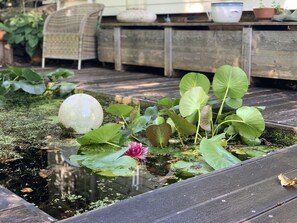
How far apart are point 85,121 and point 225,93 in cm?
78

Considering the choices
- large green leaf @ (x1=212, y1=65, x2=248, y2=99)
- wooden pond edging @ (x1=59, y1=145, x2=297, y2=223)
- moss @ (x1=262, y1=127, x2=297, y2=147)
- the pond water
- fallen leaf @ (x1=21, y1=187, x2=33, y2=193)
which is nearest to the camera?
wooden pond edging @ (x1=59, y1=145, x2=297, y2=223)

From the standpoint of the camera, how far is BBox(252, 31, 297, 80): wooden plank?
340 cm

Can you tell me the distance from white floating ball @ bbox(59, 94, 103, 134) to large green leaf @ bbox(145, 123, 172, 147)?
0.44 metres

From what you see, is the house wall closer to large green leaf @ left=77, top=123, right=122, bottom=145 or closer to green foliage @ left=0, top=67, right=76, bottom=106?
green foliage @ left=0, top=67, right=76, bottom=106

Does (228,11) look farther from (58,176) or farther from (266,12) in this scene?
(58,176)

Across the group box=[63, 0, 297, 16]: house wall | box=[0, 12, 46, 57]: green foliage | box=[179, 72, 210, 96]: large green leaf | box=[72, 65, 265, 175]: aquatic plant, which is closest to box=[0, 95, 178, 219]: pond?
box=[72, 65, 265, 175]: aquatic plant

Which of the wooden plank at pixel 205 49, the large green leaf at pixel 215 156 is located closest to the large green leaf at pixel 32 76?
the wooden plank at pixel 205 49

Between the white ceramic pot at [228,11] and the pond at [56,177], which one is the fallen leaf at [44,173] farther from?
the white ceramic pot at [228,11]

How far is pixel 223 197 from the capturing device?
127cm

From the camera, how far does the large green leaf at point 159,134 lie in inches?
82.4

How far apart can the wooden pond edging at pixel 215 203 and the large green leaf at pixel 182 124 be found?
2.09 ft

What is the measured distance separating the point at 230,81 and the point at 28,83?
1.75 meters

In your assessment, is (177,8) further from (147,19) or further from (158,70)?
(158,70)

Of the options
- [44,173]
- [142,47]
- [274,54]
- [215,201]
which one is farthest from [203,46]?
[215,201]
